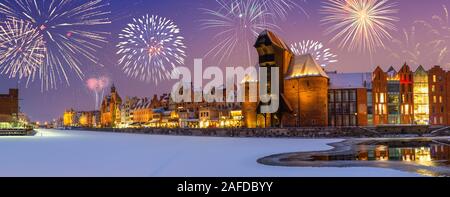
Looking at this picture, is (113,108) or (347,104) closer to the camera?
(347,104)

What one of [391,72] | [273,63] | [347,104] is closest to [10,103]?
[273,63]

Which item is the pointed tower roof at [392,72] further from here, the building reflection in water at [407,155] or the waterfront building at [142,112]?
the waterfront building at [142,112]

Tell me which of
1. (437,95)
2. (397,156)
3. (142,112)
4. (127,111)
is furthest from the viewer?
(127,111)

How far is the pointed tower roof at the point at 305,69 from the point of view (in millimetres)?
72375

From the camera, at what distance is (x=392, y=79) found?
85312mm

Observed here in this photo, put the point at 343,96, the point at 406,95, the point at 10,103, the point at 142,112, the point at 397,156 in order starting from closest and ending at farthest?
the point at 397,156, the point at 343,96, the point at 406,95, the point at 10,103, the point at 142,112

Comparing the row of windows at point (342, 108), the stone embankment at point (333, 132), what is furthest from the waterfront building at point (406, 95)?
the stone embankment at point (333, 132)

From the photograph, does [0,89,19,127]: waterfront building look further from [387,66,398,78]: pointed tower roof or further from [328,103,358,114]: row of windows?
[387,66,398,78]: pointed tower roof

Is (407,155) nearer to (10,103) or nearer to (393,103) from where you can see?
(393,103)

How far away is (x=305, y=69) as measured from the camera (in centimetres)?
7312

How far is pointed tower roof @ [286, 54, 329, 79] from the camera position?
237 ft

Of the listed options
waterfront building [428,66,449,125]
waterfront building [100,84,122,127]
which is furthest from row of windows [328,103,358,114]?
waterfront building [100,84,122,127]

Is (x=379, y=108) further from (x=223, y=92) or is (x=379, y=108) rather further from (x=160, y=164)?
(x=160, y=164)
